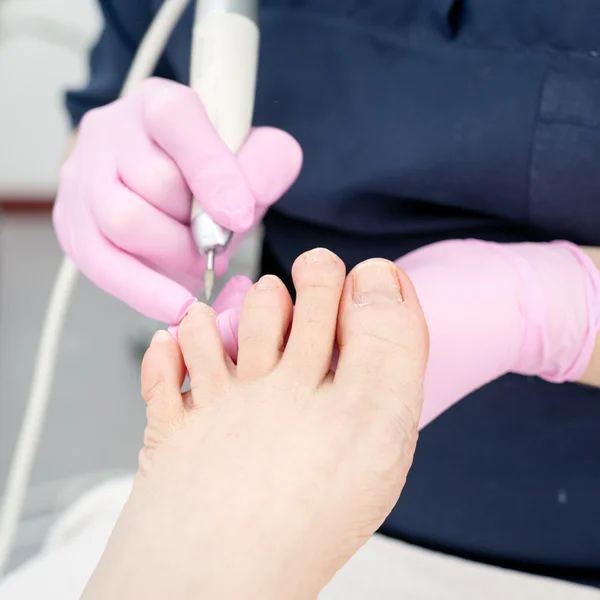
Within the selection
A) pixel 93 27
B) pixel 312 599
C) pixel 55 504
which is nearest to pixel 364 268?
pixel 312 599

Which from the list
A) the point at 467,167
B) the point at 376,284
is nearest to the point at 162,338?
the point at 376,284

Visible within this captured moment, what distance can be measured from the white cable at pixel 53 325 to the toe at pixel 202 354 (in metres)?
0.29

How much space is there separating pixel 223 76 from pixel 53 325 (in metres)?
0.34

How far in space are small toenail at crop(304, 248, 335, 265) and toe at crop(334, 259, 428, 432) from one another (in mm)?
27

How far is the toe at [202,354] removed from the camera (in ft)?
1.33

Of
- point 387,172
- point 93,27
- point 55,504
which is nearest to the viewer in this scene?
point 387,172

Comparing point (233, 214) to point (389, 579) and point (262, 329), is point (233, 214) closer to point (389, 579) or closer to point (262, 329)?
point (262, 329)

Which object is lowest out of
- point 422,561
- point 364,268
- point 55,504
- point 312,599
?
point 55,504

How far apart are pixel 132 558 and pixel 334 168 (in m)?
0.33

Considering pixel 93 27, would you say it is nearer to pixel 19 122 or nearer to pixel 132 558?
pixel 19 122

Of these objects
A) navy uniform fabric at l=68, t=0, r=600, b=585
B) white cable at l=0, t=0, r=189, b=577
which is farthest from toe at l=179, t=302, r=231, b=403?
white cable at l=0, t=0, r=189, b=577

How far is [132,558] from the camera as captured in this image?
337mm

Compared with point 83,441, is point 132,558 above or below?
above

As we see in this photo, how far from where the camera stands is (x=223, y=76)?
17.2 inches
